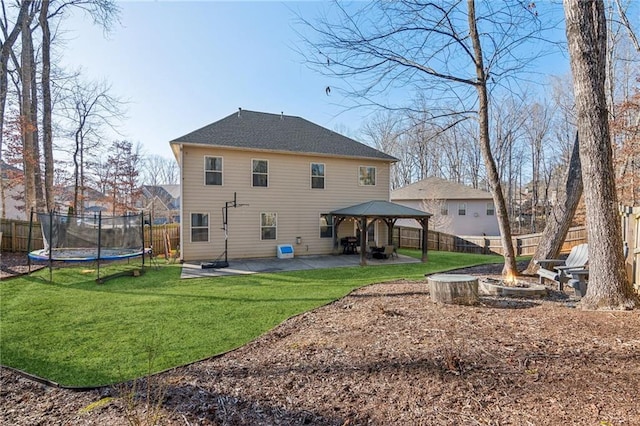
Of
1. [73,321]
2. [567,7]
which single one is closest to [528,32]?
[567,7]

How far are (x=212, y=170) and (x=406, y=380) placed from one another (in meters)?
10.3

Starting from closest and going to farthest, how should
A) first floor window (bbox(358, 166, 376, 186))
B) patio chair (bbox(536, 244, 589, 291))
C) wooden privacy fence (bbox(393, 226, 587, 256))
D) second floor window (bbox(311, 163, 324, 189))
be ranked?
patio chair (bbox(536, 244, 589, 291))
second floor window (bbox(311, 163, 324, 189))
first floor window (bbox(358, 166, 376, 186))
wooden privacy fence (bbox(393, 226, 587, 256))

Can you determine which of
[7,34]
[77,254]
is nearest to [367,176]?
[77,254]

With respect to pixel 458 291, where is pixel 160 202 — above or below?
above

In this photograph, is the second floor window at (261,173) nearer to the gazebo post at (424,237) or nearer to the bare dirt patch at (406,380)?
the gazebo post at (424,237)

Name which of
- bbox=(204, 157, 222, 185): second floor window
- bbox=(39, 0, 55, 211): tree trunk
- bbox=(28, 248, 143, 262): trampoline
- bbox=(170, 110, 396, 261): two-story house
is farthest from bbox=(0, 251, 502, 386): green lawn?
bbox=(39, 0, 55, 211): tree trunk

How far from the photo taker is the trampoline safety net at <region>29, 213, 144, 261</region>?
26.3 feet

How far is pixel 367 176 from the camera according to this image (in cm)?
1372

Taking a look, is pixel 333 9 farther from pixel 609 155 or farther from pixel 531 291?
pixel 531 291

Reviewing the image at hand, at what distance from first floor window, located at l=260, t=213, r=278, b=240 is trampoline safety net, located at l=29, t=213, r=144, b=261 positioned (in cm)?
407

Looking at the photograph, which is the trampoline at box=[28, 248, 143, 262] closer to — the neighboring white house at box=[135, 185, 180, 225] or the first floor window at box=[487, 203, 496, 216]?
the neighboring white house at box=[135, 185, 180, 225]

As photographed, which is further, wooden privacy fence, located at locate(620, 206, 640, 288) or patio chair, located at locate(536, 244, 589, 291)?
patio chair, located at locate(536, 244, 589, 291)

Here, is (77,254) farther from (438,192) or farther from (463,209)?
(463,209)

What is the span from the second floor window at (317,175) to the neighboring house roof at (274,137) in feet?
2.01
